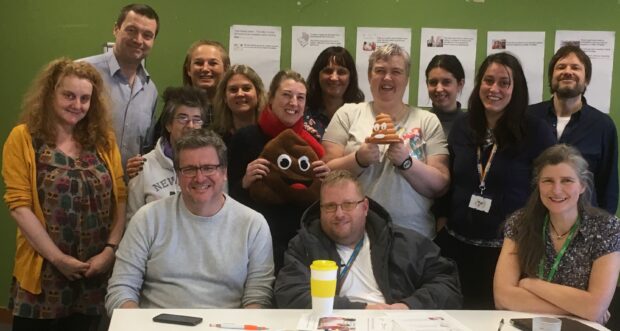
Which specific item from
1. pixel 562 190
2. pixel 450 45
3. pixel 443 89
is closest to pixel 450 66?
pixel 443 89

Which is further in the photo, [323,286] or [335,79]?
[335,79]

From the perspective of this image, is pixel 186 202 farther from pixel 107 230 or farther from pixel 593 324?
pixel 593 324

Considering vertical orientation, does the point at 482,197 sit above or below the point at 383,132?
below

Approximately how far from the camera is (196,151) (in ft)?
7.52

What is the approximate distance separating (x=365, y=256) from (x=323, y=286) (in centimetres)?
56

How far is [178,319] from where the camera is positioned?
1.84 m

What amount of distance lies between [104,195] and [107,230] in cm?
17

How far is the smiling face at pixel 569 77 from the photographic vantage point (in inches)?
127

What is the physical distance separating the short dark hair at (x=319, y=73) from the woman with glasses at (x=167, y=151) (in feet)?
2.45

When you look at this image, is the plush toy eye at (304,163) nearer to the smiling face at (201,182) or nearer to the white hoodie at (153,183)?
the smiling face at (201,182)

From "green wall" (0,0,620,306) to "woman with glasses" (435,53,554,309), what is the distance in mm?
1248

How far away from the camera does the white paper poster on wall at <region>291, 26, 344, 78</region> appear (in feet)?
12.6

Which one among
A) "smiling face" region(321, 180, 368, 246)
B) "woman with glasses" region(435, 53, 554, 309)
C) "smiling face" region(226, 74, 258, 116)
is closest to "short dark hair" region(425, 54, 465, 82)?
"woman with glasses" region(435, 53, 554, 309)

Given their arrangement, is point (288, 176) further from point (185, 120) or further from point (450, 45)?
point (450, 45)
